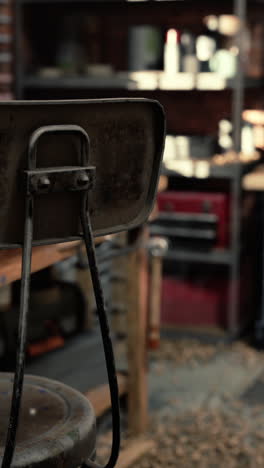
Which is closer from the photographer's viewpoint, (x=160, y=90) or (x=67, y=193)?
(x=67, y=193)

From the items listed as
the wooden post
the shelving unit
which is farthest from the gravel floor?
the shelving unit

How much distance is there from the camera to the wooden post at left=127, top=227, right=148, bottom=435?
2.40m

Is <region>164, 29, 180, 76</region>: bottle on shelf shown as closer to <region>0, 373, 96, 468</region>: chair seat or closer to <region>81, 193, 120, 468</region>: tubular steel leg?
<region>0, 373, 96, 468</region>: chair seat

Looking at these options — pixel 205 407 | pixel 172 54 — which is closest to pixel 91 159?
pixel 205 407

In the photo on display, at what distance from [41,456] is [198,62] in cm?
270

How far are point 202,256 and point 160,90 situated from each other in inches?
33.2

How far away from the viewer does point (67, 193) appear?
108cm

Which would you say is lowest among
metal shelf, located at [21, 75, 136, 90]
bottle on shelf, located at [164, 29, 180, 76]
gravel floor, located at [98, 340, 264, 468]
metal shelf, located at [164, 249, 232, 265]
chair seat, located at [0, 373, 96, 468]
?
gravel floor, located at [98, 340, 264, 468]

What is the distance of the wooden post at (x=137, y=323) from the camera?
240 cm

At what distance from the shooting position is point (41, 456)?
1090 millimetres

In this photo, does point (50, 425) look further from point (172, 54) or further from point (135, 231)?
→ point (172, 54)

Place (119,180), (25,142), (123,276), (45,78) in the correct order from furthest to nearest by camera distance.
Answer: (45,78) → (123,276) → (119,180) → (25,142)

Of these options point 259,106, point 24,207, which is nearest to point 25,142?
point 24,207

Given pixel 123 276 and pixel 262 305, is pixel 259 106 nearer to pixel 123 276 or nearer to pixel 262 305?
pixel 262 305
